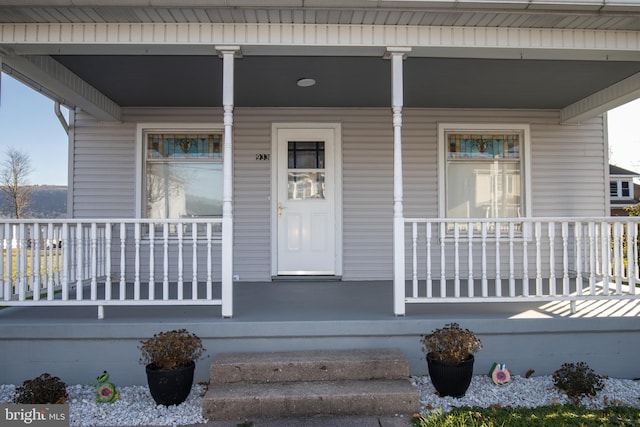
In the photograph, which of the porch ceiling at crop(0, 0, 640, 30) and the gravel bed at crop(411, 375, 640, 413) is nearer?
the gravel bed at crop(411, 375, 640, 413)

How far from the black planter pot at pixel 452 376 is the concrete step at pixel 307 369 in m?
0.21

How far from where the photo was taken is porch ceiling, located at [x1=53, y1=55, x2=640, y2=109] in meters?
4.13

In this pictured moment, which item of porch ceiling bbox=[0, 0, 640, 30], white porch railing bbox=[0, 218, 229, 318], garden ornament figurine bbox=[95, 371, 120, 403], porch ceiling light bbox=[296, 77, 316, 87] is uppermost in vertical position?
porch ceiling bbox=[0, 0, 640, 30]

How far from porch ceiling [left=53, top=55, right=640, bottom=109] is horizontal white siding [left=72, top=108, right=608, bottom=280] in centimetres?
17

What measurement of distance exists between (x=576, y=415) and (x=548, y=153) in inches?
156

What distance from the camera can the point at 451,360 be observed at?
120 inches

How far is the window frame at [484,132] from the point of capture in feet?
18.8

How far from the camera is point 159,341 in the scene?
118 inches

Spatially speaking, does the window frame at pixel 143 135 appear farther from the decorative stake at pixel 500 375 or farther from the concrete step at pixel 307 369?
the decorative stake at pixel 500 375

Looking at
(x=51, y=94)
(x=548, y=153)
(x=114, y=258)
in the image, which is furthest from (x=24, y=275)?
(x=548, y=153)

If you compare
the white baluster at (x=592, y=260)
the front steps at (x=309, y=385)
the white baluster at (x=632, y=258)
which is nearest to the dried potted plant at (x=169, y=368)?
the front steps at (x=309, y=385)

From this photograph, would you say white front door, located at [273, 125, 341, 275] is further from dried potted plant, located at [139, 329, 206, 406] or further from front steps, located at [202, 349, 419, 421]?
dried potted plant, located at [139, 329, 206, 406]

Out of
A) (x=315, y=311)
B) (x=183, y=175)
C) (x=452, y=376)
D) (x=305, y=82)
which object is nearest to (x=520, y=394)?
(x=452, y=376)

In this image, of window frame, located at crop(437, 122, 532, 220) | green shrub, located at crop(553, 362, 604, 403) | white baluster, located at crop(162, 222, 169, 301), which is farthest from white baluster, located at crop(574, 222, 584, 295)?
white baluster, located at crop(162, 222, 169, 301)
